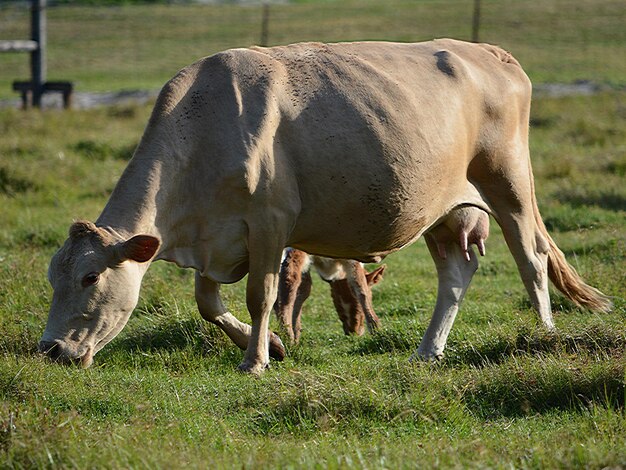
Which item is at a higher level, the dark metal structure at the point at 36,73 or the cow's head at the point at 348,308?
the cow's head at the point at 348,308

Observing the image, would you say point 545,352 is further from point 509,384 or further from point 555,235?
point 555,235

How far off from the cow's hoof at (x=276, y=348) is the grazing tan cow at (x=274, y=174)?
0.06ft

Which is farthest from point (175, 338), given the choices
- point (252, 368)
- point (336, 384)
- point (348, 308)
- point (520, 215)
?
point (520, 215)

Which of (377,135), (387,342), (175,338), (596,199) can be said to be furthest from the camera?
(596,199)

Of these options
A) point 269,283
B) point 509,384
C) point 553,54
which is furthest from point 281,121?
point 553,54

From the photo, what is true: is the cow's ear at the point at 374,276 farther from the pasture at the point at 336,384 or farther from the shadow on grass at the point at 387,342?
the shadow on grass at the point at 387,342

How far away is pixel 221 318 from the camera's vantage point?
23.0ft

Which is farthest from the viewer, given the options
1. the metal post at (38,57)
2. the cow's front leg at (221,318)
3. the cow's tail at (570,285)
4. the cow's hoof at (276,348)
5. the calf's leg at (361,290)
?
the metal post at (38,57)

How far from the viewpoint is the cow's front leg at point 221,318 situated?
6953 mm

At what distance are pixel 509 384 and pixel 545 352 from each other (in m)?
0.65

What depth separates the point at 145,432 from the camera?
5.08 m

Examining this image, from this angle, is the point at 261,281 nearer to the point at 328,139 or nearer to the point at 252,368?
the point at 252,368

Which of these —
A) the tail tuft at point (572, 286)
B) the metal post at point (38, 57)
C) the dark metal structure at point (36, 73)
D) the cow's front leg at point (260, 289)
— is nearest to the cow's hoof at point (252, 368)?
the cow's front leg at point (260, 289)

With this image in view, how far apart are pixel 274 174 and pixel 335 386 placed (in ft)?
4.55
